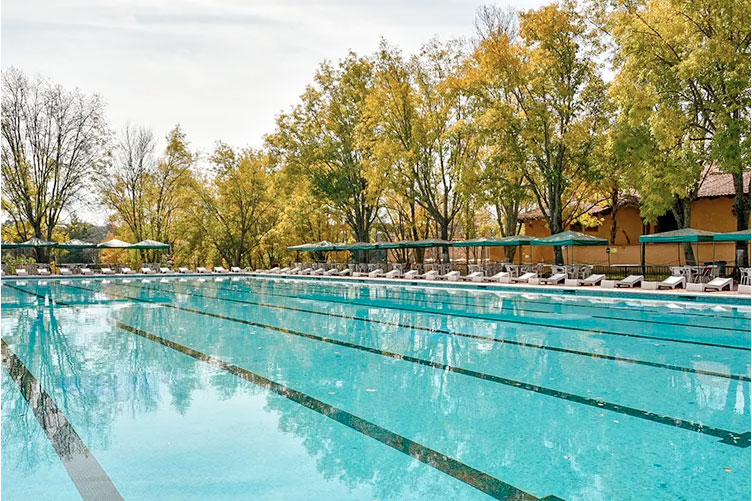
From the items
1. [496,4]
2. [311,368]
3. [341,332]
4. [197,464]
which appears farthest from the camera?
[496,4]

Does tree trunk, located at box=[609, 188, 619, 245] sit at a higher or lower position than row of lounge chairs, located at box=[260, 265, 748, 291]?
higher

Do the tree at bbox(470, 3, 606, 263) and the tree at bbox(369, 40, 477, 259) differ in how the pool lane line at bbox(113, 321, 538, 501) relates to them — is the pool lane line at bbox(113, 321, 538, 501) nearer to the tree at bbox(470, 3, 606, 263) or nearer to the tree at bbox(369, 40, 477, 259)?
the tree at bbox(470, 3, 606, 263)

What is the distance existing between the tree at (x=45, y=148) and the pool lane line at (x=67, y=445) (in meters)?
29.7

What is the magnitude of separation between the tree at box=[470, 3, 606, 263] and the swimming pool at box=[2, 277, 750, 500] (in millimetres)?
11038

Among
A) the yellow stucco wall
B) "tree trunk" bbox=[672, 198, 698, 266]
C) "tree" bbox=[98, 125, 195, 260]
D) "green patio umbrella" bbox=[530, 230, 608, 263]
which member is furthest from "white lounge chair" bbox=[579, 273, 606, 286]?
"tree" bbox=[98, 125, 195, 260]

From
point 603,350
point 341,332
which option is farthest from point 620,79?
point 341,332

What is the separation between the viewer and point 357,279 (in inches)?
1041

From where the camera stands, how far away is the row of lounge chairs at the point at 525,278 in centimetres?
1659

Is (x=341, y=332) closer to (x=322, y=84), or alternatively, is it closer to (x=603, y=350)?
(x=603, y=350)

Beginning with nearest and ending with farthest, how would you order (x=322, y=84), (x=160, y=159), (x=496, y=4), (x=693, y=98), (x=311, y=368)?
(x=311, y=368) → (x=693, y=98) → (x=496, y=4) → (x=322, y=84) → (x=160, y=159)

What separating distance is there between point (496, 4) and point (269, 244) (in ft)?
79.1

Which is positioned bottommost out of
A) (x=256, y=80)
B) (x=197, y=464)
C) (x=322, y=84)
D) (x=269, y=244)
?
(x=197, y=464)

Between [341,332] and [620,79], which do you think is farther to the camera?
[620,79]

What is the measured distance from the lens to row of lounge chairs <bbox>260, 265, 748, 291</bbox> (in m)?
16.6
